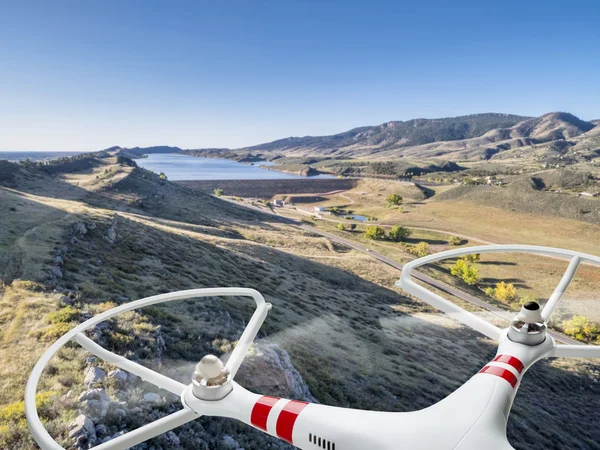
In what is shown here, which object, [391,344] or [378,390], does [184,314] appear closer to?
[378,390]

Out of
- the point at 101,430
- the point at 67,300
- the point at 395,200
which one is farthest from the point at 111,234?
the point at 395,200

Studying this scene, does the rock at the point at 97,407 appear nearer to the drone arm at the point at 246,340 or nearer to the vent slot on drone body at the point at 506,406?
the drone arm at the point at 246,340

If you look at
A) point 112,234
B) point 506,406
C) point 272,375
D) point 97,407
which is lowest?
point 272,375

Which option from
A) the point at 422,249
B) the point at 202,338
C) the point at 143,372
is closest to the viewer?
the point at 143,372

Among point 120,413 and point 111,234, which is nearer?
point 120,413

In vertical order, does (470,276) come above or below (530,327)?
below

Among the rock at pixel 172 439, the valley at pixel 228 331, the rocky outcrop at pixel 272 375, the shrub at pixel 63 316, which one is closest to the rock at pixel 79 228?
the valley at pixel 228 331

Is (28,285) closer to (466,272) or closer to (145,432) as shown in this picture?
(145,432)
